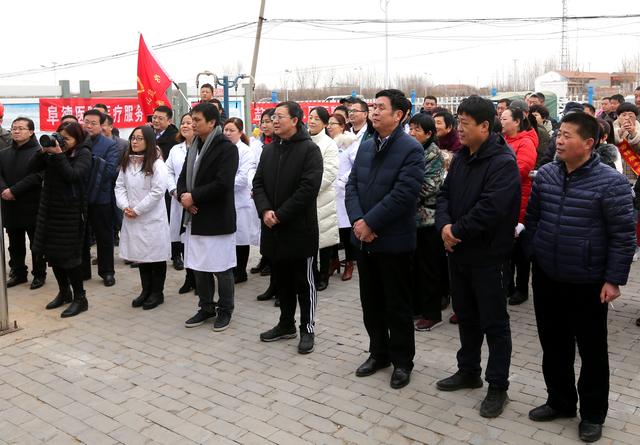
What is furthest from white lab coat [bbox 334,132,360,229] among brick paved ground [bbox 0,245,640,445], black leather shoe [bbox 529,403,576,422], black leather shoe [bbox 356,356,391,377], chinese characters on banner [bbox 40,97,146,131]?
chinese characters on banner [bbox 40,97,146,131]

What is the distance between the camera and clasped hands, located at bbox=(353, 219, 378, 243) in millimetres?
4148

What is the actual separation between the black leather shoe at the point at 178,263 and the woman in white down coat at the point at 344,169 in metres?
1.92

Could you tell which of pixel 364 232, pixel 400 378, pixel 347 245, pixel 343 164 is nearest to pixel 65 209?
pixel 343 164

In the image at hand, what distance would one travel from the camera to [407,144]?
418cm

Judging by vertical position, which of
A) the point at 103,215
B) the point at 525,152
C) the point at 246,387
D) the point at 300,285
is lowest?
the point at 246,387

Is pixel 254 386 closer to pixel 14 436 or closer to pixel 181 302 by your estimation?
pixel 14 436

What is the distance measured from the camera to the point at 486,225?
366 cm

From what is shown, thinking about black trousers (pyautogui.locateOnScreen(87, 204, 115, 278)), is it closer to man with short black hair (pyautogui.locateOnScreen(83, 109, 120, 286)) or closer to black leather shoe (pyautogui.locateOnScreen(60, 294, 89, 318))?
man with short black hair (pyautogui.locateOnScreen(83, 109, 120, 286))

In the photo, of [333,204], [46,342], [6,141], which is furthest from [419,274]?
[6,141]

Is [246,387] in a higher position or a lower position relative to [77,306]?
lower

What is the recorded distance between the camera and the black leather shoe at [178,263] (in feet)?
25.1

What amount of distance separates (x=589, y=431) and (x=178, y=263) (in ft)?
17.5

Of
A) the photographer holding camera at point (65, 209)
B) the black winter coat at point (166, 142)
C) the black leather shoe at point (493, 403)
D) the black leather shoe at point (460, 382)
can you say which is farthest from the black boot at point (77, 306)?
the black leather shoe at point (493, 403)

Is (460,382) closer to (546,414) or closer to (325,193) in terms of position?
(546,414)
